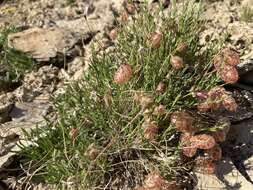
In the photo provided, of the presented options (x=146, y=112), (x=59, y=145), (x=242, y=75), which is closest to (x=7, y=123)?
(x=59, y=145)

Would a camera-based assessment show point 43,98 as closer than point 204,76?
No

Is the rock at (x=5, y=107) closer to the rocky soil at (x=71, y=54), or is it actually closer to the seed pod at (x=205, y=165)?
the rocky soil at (x=71, y=54)

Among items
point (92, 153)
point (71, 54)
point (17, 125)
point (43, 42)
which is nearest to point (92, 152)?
point (92, 153)

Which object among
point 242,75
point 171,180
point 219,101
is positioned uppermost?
point 219,101

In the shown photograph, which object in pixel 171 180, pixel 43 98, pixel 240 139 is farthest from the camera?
pixel 43 98

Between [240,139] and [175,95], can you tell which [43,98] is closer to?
[175,95]

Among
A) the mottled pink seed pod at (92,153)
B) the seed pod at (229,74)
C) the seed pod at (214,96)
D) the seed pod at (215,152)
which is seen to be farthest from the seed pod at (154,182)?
the seed pod at (229,74)

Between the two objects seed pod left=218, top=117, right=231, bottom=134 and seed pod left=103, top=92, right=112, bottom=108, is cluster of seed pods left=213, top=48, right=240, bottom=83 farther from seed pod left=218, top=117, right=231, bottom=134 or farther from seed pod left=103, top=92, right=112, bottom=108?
→ seed pod left=103, top=92, right=112, bottom=108
